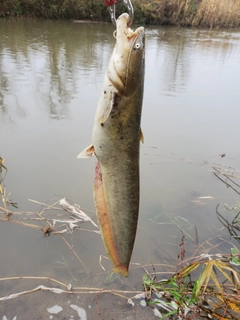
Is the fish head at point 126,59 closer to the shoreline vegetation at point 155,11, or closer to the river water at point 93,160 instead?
the river water at point 93,160

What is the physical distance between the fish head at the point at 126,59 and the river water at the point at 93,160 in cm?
192

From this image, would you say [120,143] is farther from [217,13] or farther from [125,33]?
[217,13]

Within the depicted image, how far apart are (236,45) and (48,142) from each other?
13338 millimetres

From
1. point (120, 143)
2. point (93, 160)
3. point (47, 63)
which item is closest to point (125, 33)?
point (120, 143)

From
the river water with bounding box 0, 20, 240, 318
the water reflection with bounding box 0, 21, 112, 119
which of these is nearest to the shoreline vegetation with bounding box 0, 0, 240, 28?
the water reflection with bounding box 0, 21, 112, 119

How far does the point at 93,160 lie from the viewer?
4461 millimetres

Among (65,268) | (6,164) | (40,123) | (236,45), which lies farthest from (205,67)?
(65,268)

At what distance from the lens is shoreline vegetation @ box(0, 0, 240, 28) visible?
18.1 metres

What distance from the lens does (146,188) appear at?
13.2ft

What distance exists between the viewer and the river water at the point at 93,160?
3.03m

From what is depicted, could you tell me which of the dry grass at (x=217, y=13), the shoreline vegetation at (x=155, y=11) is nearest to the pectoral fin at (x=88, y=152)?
the shoreline vegetation at (x=155, y=11)

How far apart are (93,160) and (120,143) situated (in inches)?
112

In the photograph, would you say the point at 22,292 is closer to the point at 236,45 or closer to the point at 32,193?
the point at 32,193

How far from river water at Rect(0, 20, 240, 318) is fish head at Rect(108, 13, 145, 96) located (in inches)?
75.5
